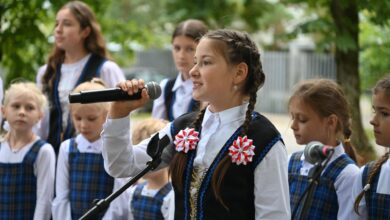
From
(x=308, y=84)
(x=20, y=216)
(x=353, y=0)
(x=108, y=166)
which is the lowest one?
(x=20, y=216)

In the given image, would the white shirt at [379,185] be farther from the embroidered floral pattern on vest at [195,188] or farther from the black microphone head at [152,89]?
the black microphone head at [152,89]

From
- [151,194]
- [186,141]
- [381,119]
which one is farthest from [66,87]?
[381,119]

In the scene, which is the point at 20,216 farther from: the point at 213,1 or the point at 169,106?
the point at 213,1

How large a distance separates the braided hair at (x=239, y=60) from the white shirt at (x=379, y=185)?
873 millimetres

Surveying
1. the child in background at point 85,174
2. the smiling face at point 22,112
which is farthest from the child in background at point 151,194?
the smiling face at point 22,112

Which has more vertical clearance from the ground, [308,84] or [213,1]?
[213,1]

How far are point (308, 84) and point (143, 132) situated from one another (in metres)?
1.06

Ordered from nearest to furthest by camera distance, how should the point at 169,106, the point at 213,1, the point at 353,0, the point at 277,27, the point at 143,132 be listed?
1. the point at 143,132
2. the point at 169,106
3. the point at 353,0
4. the point at 213,1
5. the point at 277,27

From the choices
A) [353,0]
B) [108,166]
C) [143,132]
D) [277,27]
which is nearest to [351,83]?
[353,0]

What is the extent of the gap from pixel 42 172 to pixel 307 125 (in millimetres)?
1688

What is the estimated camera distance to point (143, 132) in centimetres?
432

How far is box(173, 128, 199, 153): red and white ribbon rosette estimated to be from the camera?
2.95 metres

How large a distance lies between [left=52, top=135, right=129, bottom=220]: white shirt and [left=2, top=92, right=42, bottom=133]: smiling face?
0.29 m

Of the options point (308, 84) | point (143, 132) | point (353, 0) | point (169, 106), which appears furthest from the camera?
point (353, 0)
